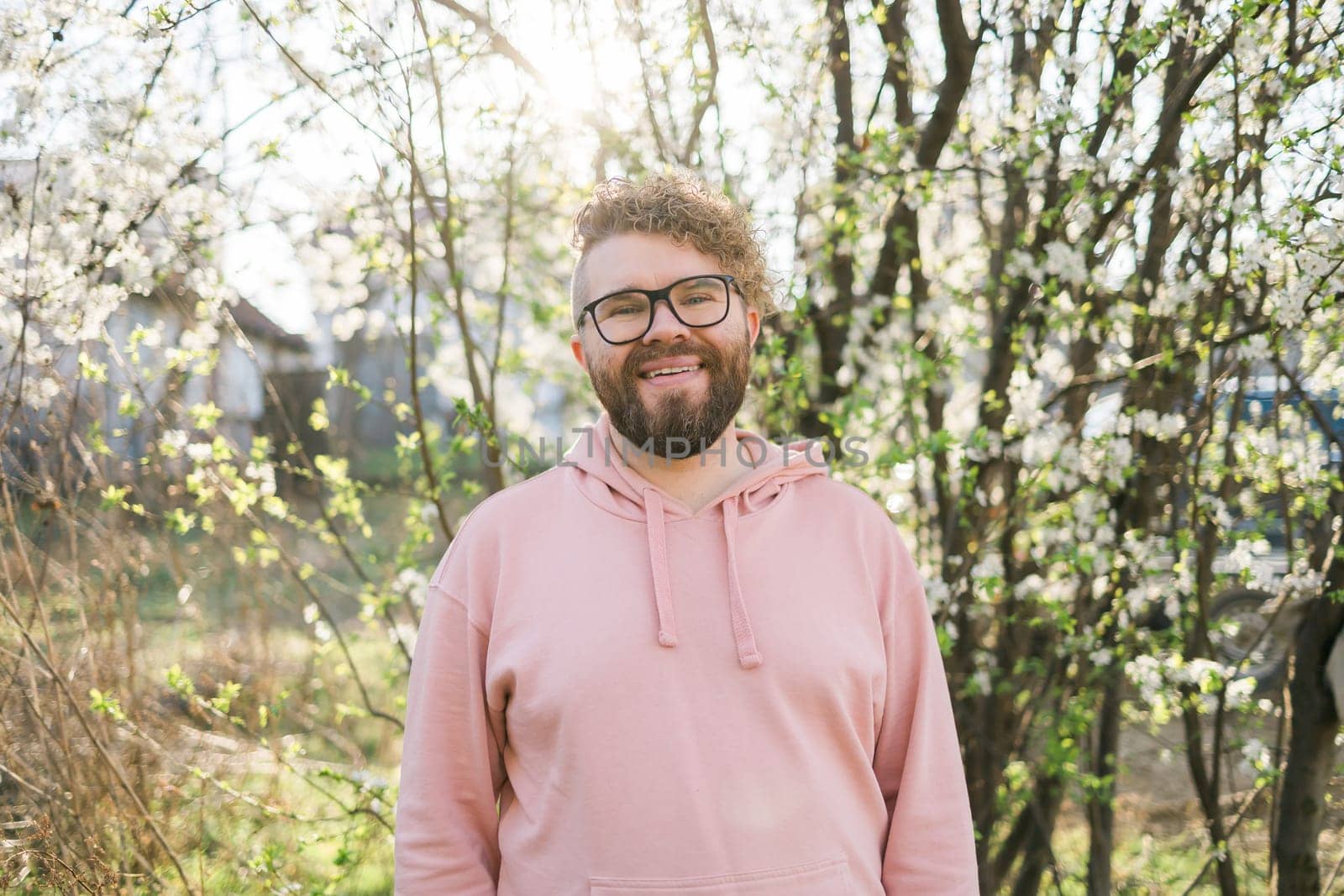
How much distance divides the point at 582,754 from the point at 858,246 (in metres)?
2.48

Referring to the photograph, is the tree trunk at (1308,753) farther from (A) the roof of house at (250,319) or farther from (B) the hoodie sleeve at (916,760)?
(A) the roof of house at (250,319)

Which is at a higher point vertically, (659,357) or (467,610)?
(659,357)

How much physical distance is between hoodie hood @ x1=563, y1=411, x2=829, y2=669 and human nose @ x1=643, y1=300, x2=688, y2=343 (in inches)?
8.4

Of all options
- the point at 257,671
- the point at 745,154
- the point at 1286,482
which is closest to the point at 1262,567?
the point at 1286,482

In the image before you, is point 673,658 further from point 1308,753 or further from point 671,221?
point 1308,753

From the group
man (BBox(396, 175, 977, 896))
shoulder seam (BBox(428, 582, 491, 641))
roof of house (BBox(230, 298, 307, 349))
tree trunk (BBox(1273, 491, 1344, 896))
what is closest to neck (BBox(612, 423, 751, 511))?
man (BBox(396, 175, 977, 896))

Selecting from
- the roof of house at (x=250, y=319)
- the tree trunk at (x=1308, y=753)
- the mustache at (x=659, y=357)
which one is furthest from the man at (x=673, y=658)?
the roof of house at (x=250, y=319)

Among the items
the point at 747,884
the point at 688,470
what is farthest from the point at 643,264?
the point at 747,884

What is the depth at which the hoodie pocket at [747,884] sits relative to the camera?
4.84 ft

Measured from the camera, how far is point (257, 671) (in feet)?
13.2

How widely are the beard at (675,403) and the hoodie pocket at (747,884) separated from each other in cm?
68

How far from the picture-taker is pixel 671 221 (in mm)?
1733

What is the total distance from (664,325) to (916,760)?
0.84m

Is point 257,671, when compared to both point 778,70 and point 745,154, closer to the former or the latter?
point 745,154
